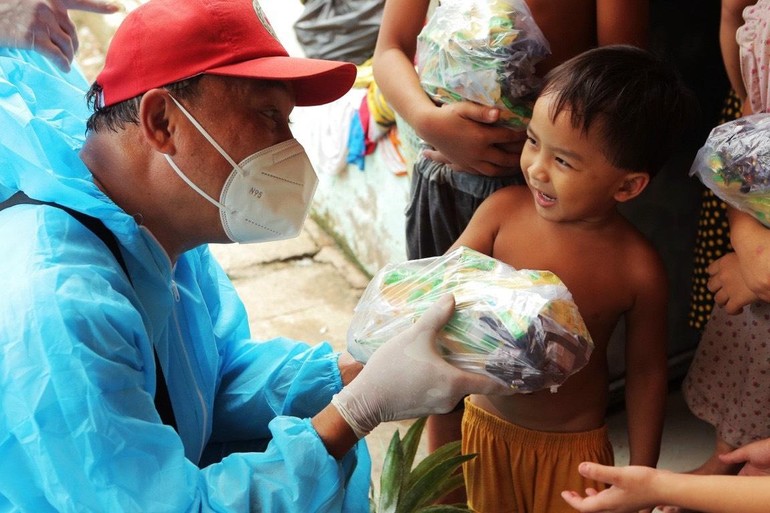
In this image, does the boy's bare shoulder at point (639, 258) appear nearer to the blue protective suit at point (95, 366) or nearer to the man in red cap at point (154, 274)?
the man in red cap at point (154, 274)

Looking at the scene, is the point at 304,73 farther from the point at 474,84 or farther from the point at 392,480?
the point at 392,480

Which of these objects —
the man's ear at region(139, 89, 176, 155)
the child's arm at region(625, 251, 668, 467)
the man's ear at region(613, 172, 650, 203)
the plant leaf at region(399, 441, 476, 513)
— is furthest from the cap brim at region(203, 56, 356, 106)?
the plant leaf at region(399, 441, 476, 513)

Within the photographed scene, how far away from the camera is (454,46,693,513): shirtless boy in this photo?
5.86ft

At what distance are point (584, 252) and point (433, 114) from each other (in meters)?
0.51

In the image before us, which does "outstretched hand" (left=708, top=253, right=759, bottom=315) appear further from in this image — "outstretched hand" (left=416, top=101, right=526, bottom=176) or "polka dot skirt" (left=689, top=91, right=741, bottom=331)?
"outstretched hand" (left=416, top=101, right=526, bottom=176)

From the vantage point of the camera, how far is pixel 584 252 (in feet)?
6.44

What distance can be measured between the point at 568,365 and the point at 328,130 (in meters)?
2.99

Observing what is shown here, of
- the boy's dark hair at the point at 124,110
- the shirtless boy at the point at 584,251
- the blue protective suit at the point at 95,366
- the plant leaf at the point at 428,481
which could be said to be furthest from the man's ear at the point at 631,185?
the boy's dark hair at the point at 124,110

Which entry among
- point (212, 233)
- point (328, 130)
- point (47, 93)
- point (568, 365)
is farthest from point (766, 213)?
point (328, 130)

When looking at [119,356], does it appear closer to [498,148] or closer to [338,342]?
[498,148]

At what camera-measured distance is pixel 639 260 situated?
194 centimetres

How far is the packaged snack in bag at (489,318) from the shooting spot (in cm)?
163

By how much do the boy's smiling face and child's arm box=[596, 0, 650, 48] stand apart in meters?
0.33

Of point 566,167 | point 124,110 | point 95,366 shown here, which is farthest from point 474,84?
point 95,366
